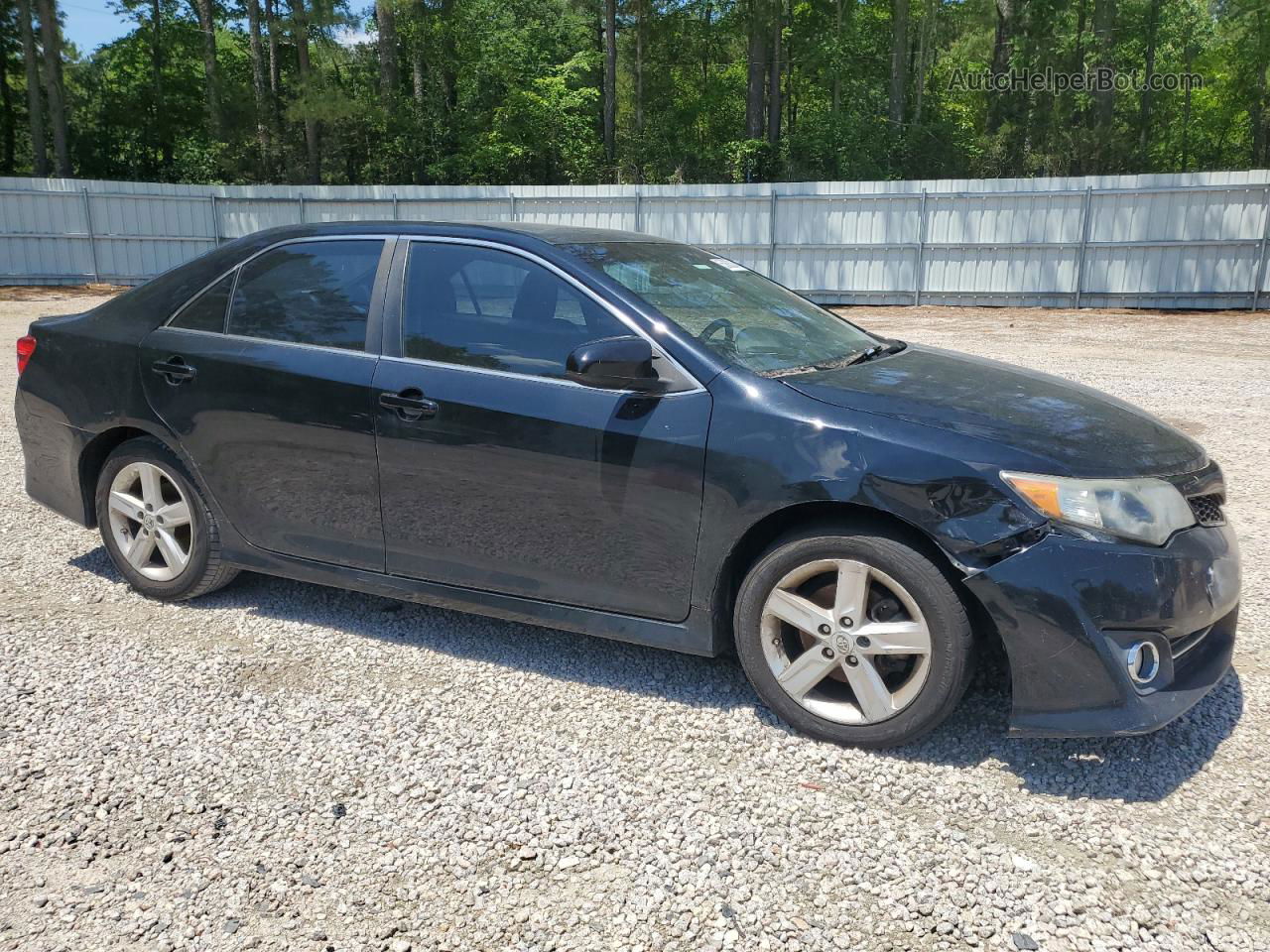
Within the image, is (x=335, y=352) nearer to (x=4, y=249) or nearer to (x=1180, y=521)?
(x=1180, y=521)

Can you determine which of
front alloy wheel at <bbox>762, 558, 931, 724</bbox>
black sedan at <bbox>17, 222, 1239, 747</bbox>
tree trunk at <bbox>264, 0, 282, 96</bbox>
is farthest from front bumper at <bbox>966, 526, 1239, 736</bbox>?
tree trunk at <bbox>264, 0, 282, 96</bbox>

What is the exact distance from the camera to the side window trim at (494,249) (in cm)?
342

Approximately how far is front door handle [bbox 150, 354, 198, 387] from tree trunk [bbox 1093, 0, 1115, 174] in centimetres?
3934

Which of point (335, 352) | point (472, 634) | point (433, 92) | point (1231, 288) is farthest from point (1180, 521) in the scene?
point (433, 92)

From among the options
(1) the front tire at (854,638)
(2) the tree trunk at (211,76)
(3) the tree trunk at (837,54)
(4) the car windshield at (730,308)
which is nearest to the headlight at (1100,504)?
(1) the front tire at (854,638)

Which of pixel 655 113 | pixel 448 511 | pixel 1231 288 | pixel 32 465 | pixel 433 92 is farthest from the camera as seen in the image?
pixel 655 113

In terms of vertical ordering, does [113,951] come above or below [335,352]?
below

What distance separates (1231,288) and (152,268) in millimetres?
23020

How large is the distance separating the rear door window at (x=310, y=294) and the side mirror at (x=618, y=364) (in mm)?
1068

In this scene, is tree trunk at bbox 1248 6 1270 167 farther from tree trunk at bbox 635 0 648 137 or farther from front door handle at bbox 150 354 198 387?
front door handle at bbox 150 354 198 387

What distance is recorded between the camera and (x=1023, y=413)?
331cm

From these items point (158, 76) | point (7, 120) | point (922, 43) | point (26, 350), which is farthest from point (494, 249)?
point (7, 120)

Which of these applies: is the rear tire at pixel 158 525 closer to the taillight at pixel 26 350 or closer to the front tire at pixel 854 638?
the taillight at pixel 26 350

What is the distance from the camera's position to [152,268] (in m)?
23.9
